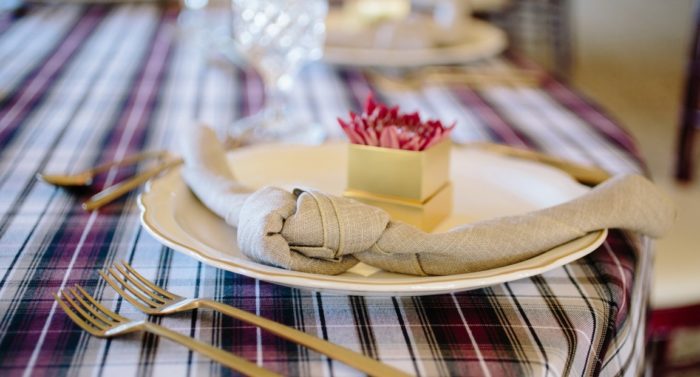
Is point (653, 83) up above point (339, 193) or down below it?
below

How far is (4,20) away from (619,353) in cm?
138

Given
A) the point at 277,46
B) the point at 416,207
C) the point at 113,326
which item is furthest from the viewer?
the point at 277,46

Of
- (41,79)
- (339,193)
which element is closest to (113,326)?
(339,193)

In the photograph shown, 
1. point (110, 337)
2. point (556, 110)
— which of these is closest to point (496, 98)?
point (556, 110)

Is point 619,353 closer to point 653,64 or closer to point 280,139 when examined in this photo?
point 280,139

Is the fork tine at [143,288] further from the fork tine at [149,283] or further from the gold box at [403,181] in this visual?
the gold box at [403,181]

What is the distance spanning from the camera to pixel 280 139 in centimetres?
81

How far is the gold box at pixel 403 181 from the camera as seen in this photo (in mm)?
514

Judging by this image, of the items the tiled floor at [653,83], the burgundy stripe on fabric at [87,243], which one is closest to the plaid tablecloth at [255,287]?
the burgundy stripe on fabric at [87,243]

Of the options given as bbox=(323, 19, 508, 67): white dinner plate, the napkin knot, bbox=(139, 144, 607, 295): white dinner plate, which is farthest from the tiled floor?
the napkin knot

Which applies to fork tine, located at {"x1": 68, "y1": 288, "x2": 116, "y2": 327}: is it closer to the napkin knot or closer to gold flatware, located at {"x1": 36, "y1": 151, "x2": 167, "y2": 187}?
the napkin knot

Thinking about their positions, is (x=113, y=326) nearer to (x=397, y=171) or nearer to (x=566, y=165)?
(x=397, y=171)

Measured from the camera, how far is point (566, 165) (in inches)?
24.9

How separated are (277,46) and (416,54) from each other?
1.01ft
